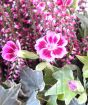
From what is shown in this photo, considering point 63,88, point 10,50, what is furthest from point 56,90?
point 10,50

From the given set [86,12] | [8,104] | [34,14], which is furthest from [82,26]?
[8,104]

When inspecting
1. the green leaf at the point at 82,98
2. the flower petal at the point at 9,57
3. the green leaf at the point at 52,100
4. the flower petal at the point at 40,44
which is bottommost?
the green leaf at the point at 52,100

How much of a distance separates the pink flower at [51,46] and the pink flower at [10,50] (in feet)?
0.16

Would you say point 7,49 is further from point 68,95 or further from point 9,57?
point 68,95

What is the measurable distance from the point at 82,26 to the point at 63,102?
0.18m

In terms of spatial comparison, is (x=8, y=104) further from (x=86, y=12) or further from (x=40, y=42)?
(x=86, y=12)

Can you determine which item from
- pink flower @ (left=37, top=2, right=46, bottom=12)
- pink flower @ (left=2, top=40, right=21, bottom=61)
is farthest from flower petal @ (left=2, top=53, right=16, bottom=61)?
pink flower @ (left=37, top=2, right=46, bottom=12)

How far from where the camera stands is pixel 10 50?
0.65 metres

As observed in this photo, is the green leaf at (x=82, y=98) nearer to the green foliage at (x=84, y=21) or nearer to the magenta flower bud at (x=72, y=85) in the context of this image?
the magenta flower bud at (x=72, y=85)

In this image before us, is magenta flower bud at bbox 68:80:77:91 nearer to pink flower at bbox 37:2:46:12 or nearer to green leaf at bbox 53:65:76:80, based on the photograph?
green leaf at bbox 53:65:76:80

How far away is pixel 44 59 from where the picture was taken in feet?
2.16

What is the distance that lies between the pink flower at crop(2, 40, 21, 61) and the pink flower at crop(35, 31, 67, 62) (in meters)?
0.05

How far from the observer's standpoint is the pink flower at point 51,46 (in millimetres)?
616

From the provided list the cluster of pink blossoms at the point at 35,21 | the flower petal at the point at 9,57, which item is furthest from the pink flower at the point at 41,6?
the flower petal at the point at 9,57
